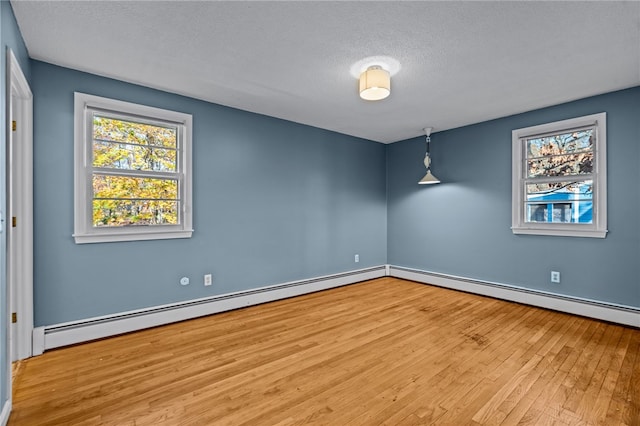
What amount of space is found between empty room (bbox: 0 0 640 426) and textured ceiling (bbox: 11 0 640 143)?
0.07 feet

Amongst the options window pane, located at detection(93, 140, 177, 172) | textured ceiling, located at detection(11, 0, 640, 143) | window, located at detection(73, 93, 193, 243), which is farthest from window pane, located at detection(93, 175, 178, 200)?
textured ceiling, located at detection(11, 0, 640, 143)

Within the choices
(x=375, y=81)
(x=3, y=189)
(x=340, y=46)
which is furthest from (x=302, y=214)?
(x=3, y=189)

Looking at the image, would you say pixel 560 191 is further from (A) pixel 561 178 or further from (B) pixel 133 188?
(B) pixel 133 188

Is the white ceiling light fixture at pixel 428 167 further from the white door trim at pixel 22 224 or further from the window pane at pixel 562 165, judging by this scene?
the white door trim at pixel 22 224

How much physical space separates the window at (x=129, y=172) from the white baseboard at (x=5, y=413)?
137cm

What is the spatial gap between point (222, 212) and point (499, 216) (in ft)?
12.3

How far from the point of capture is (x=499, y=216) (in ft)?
13.9

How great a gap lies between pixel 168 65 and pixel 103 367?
2568 mm

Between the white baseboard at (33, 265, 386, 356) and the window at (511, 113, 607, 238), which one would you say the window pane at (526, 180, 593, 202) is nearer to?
the window at (511, 113, 607, 238)

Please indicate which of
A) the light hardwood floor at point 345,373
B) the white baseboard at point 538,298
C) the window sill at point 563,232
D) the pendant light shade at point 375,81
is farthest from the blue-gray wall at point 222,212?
the window sill at point 563,232

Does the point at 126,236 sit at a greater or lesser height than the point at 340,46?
lesser

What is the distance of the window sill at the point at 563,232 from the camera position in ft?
11.1

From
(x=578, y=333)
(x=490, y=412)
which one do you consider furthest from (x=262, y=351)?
(x=578, y=333)

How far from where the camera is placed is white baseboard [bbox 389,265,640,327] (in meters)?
3.22
